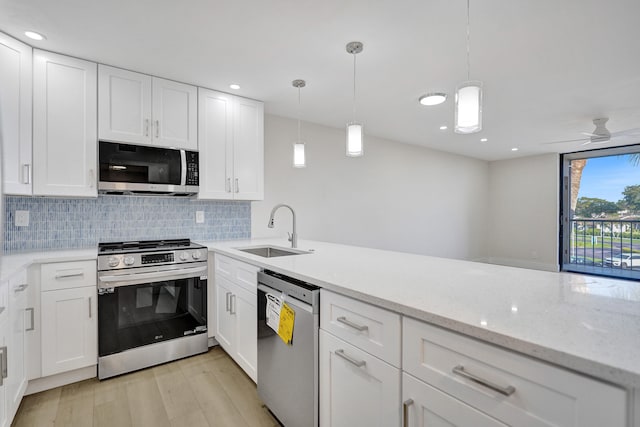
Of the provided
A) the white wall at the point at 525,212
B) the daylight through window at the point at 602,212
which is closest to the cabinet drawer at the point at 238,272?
the white wall at the point at 525,212

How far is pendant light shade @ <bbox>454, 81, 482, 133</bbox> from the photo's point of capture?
1394mm

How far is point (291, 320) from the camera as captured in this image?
61.7 inches

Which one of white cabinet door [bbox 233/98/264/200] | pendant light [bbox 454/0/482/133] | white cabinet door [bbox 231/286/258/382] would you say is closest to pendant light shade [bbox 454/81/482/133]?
pendant light [bbox 454/0/482/133]

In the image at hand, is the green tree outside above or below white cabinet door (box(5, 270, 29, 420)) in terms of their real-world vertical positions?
above

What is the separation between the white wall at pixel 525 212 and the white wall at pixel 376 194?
279 millimetres

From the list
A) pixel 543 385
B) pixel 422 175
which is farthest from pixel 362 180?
pixel 543 385

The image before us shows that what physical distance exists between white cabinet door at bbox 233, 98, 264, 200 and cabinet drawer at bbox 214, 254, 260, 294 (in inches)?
30.0

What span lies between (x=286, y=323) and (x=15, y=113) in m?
2.29

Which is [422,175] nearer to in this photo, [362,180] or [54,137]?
[362,180]

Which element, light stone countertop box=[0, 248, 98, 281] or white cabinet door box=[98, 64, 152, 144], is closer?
light stone countertop box=[0, 248, 98, 281]

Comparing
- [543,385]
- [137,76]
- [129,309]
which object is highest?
[137,76]

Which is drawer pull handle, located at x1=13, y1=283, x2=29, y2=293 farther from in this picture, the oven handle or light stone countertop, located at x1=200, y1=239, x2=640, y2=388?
light stone countertop, located at x1=200, y1=239, x2=640, y2=388

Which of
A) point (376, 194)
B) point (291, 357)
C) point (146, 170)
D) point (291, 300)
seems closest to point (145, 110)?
point (146, 170)

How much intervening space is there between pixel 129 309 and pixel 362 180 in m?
3.36
